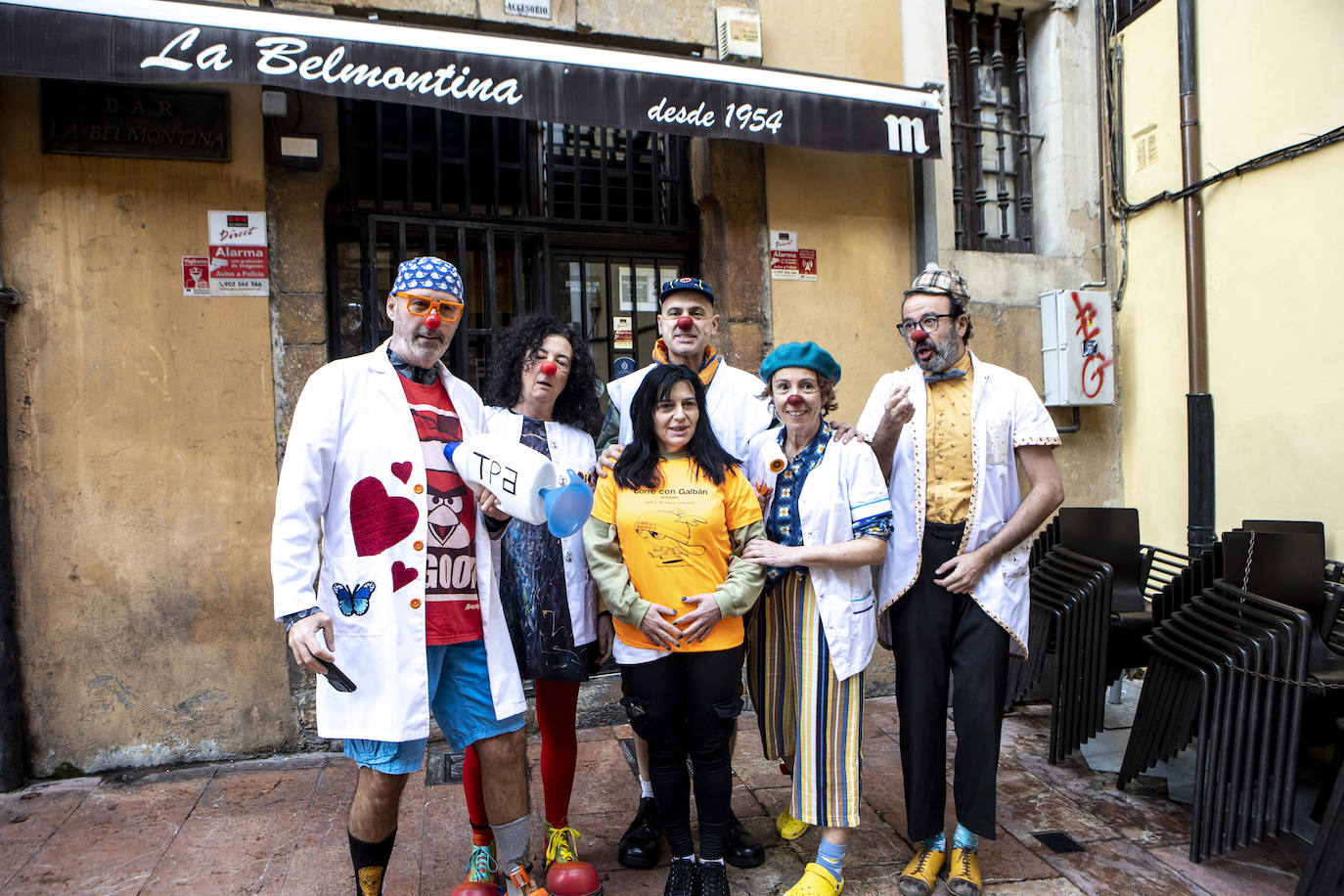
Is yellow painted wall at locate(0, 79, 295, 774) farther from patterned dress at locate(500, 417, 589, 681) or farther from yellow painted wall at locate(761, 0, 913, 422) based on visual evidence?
yellow painted wall at locate(761, 0, 913, 422)

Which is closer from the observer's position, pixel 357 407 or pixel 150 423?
pixel 357 407

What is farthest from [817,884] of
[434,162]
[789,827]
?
[434,162]

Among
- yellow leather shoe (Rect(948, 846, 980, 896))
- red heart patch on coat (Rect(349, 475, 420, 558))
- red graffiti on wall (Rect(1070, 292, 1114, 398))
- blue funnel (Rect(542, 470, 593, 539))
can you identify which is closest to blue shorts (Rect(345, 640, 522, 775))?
red heart patch on coat (Rect(349, 475, 420, 558))

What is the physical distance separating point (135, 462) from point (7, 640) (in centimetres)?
90

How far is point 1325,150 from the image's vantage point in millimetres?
4293

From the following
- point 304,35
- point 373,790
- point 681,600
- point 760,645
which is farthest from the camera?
point 304,35

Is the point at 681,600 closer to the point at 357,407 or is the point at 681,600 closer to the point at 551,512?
the point at 551,512

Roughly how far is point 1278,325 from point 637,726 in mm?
4128

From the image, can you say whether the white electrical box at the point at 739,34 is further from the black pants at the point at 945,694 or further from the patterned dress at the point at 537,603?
the black pants at the point at 945,694

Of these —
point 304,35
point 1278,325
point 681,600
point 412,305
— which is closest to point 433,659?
point 681,600

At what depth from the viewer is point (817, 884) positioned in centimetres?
273

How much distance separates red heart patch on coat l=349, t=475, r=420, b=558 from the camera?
7.86 ft

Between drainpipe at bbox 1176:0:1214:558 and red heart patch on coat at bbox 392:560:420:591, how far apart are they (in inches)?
178

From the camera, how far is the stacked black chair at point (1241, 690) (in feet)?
9.05
